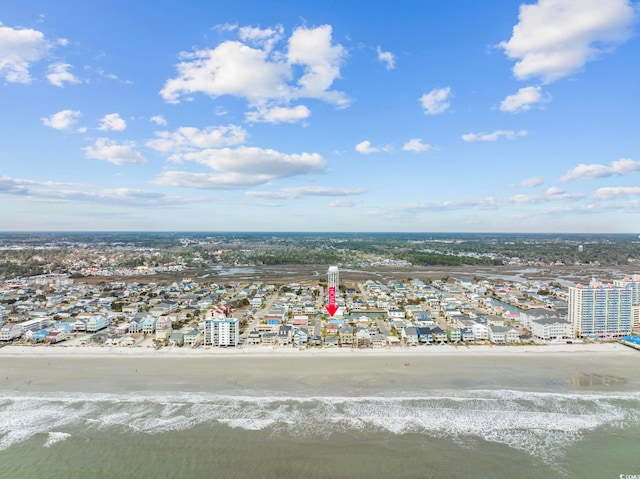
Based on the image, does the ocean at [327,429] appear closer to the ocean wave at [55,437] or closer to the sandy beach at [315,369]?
the ocean wave at [55,437]

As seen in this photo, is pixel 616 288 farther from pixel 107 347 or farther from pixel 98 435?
pixel 107 347

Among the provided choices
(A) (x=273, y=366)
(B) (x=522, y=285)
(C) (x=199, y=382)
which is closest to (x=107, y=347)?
(C) (x=199, y=382)

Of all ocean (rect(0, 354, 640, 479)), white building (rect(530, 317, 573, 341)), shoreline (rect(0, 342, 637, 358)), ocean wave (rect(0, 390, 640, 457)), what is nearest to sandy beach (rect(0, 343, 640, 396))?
shoreline (rect(0, 342, 637, 358))

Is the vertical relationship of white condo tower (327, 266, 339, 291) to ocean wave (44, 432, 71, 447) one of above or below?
above

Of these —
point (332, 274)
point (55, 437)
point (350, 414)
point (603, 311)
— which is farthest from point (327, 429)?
point (603, 311)

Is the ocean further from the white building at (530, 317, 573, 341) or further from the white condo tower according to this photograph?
the white building at (530, 317, 573, 341)
